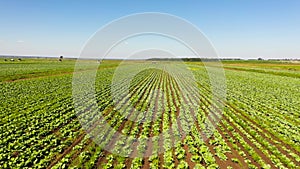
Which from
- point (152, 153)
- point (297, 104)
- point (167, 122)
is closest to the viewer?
point (152, 153)

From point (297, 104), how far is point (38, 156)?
20258 millimetres

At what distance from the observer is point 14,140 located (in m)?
9.19

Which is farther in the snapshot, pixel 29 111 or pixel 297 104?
pixel 297 104

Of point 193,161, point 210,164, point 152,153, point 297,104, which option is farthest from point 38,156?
point 297,104

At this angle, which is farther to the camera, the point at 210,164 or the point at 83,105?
the point at 83,105

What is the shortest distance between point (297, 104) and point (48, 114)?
2023cm

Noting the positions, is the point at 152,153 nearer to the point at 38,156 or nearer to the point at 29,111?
the point at 38,156

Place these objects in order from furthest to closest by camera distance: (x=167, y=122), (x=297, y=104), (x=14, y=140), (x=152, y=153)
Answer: (x=297, y=104), (x=167, y=122), (x=14, y=140), (x=152, y=153)

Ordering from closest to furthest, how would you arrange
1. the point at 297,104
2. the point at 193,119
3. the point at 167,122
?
the point at 167,122
the point at 193,119
the point at 297,104

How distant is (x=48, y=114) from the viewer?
43.1ft

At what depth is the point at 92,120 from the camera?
1239 centimetres

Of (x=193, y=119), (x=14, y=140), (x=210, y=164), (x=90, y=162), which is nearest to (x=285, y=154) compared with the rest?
(x=210, y=164)

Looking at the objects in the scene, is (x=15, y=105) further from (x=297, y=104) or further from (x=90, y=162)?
(x=297, y=104)

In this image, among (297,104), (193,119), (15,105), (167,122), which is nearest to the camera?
(167,122)
